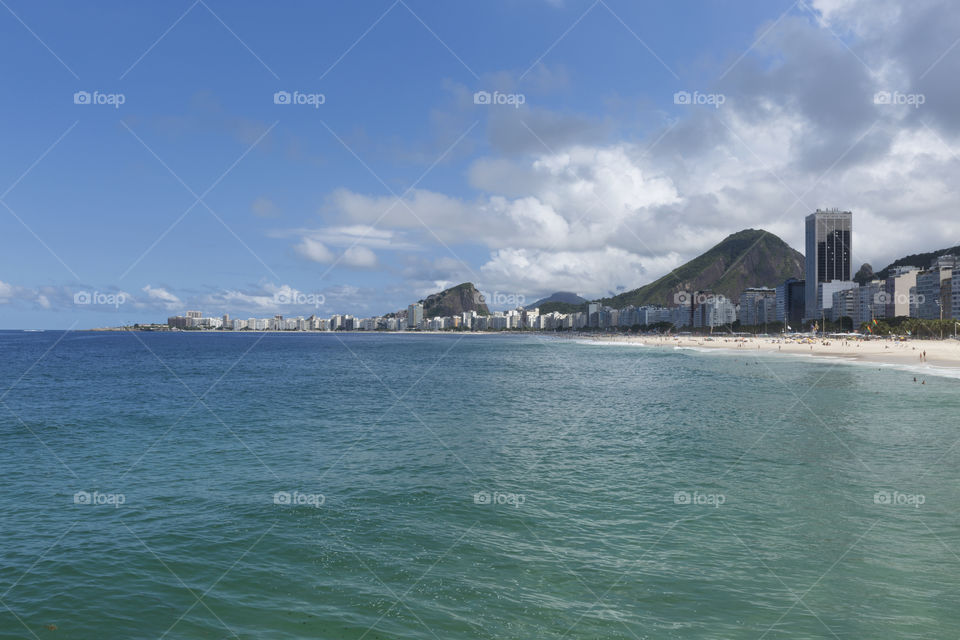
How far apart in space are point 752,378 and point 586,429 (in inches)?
1756

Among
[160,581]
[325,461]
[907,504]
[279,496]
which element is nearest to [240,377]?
[325,461]

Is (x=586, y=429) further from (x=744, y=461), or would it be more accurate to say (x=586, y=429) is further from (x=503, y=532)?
(x=503, y=532)

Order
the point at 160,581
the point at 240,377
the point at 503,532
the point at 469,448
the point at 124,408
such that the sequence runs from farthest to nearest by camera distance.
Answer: the point at 240,377 < the point at 124,408 < the point at 469,448 < the point at 503,532 < the point at 160,581

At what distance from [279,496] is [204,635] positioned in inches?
359

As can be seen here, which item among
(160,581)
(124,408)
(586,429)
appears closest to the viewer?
(160,581)

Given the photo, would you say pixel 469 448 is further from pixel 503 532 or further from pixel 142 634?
pixel 142 634

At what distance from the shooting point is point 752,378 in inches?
2667

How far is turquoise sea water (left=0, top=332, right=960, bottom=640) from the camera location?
11438 millimetres

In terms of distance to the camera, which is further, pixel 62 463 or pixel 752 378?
pixel 752 378

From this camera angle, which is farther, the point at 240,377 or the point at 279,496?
the point at 240,377

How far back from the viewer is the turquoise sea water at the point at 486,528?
1144 cm

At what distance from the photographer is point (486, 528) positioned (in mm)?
16312

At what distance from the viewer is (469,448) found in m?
27.9

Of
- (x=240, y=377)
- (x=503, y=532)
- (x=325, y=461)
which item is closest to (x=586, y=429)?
(x=325, y=461)
